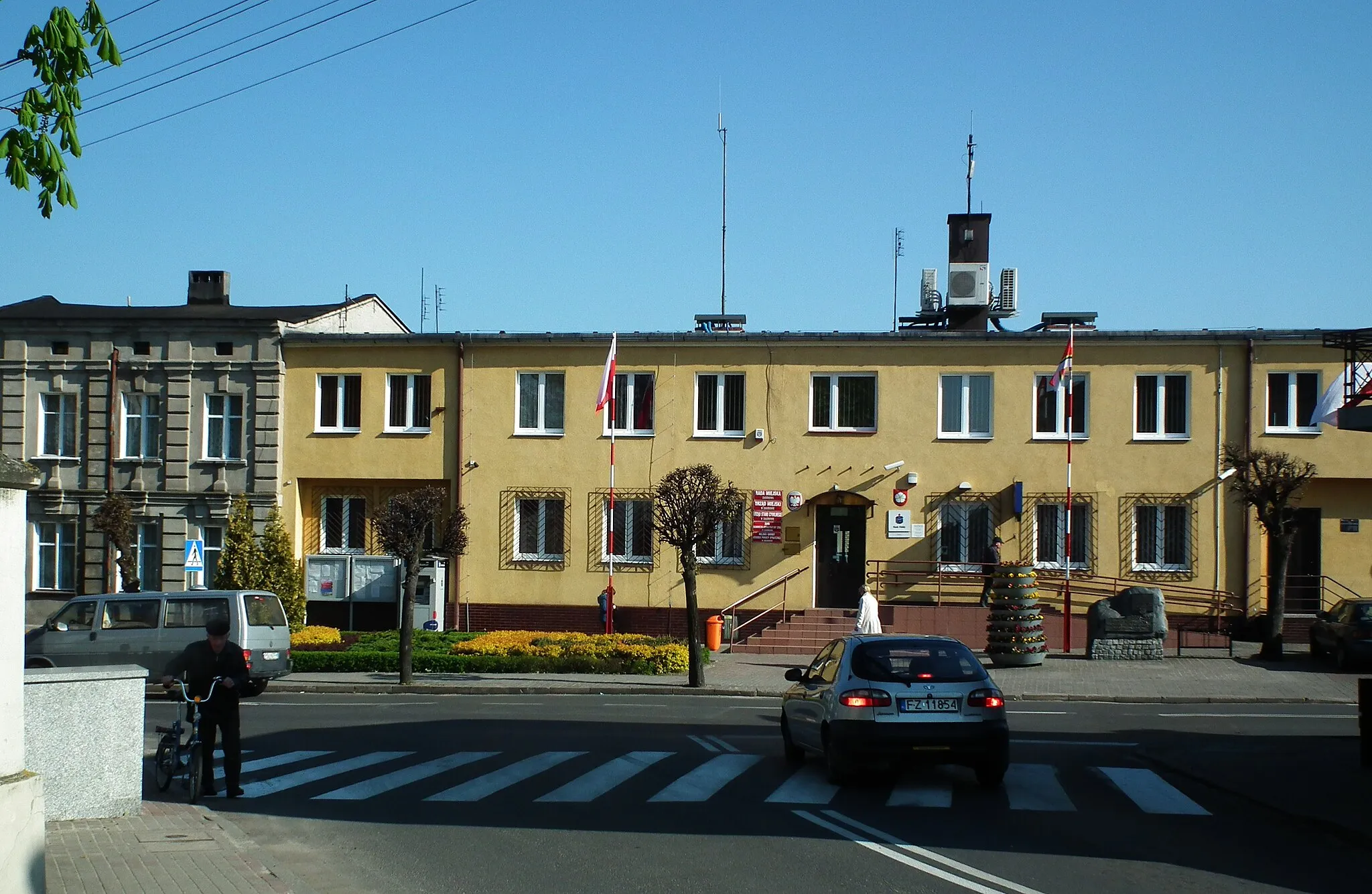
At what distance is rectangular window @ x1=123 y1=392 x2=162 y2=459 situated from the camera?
37.2 metres

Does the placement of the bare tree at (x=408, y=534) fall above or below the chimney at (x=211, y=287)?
below

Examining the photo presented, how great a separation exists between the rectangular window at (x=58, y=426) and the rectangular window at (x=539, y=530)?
503 inches

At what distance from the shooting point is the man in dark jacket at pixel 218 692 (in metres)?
12.9

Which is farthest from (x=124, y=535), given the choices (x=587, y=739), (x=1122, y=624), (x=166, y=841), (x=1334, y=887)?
(x=1334, y=887)

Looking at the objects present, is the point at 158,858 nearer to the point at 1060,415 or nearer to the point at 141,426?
the point at 1060,415

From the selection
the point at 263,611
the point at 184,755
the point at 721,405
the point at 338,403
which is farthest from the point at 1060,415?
the point at 184,755

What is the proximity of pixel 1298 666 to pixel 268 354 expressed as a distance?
2579 cm

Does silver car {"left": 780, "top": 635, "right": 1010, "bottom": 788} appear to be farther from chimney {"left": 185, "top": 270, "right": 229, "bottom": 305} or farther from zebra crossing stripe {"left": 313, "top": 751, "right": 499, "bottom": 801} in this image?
chimney {"left": 185, "top": 270, "right": 229, "bottom": 305}

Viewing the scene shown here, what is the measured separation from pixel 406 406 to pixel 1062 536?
1694 centimetres

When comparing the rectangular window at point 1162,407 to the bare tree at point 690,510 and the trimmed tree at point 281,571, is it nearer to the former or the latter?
the bare tree at point 690,510

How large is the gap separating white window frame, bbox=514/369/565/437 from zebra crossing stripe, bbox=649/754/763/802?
2029 centimetres

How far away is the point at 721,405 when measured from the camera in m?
34.7

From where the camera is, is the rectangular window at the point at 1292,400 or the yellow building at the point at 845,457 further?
the yellow building at the point at 845,457

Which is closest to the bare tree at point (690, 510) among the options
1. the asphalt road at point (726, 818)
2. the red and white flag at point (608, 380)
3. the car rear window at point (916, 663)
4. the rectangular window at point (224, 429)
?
the red and white flag at point (608, 380)
